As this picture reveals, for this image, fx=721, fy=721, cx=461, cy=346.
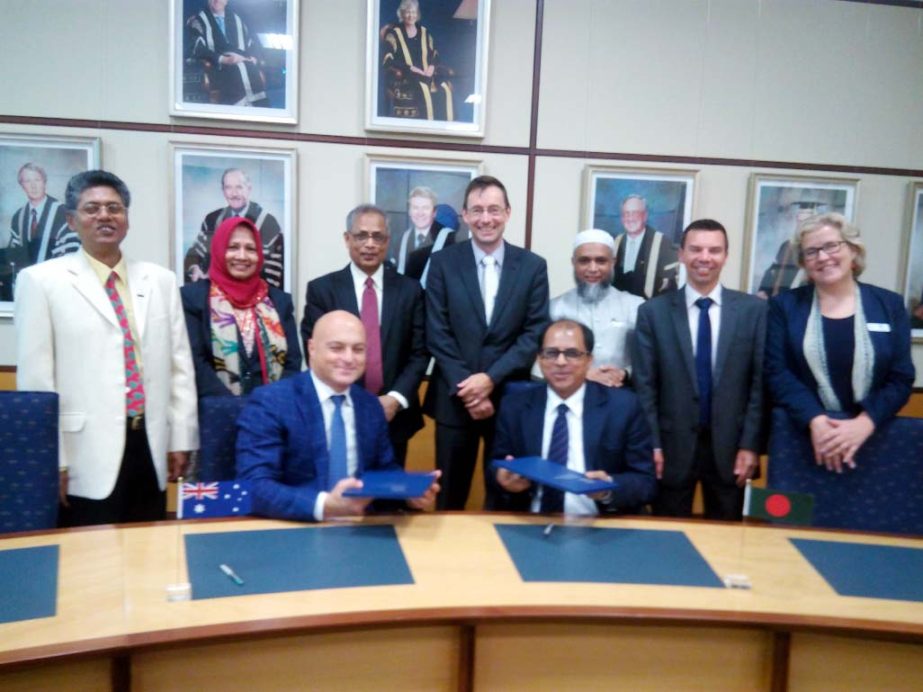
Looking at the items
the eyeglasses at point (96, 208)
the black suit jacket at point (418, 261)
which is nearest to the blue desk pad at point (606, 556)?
the eyeglasses at point (96, 208)

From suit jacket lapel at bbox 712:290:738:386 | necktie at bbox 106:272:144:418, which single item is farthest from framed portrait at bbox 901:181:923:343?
necktie at bbox 106:272:144:418

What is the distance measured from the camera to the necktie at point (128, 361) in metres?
2.36

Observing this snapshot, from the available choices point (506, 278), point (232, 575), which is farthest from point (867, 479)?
point (232, 575)

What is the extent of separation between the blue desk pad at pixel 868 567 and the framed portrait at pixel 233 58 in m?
3.00

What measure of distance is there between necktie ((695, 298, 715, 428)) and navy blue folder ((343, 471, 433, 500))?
3.89 feet

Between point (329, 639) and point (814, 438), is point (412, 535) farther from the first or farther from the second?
point (814, 438)

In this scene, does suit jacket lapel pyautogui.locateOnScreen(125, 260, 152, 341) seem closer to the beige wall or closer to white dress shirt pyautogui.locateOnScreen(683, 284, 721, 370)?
the beige wall

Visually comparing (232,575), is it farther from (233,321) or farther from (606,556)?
(233,321)

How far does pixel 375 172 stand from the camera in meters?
3.71

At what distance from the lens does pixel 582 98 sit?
12.6 feet

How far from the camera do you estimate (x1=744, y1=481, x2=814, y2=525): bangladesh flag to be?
5.87ft

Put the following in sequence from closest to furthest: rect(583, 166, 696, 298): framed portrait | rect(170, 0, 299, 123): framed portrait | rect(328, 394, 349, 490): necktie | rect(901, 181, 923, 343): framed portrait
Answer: rect(328, 394, 349, 490): necktie → rect(170, 0, 299, 123): framed portrait → rect(583, 166, 696, 298): framed portrait → rect(901, 181, 923, 343): framed portrait

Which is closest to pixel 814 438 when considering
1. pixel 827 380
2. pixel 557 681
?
pixel 827 380

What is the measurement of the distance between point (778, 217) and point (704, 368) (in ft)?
6.15
